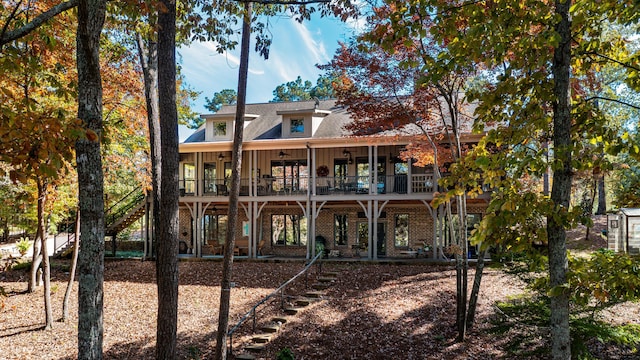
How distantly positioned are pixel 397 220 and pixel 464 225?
11.1m

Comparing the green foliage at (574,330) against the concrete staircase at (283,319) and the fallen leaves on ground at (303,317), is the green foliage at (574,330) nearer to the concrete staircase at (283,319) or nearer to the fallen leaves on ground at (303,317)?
the fallen leaves on ground at (303,317)

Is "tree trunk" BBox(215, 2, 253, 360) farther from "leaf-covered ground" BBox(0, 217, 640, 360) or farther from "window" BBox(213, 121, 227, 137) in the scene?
"window" BBox(213, 121, 227, 137)

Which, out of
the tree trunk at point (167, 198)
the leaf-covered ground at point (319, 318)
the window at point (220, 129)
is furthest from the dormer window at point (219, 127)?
the tree trunk at point (167, 198)

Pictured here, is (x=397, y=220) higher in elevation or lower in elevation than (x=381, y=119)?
lower

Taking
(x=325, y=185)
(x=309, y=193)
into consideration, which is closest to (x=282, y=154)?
(x=325, y=185)

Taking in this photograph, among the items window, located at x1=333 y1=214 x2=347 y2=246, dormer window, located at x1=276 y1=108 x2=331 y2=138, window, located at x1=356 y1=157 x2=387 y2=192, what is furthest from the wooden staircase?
window, located at x1=356 y1=157 x2=387 y2=192

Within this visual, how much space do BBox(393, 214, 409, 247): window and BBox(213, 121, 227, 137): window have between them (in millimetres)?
10236

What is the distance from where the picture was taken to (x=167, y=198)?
311 inches

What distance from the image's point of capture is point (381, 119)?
1226cm

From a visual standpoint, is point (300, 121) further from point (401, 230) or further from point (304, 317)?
point (304, 317)

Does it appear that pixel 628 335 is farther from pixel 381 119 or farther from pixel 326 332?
pixel 381 119

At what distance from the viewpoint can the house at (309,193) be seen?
2036cm

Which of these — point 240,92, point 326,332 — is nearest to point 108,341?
point 326,332

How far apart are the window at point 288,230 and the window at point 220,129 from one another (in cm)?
527
